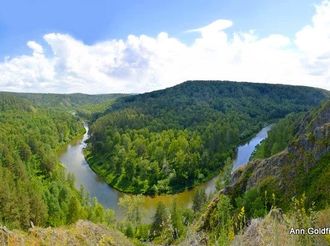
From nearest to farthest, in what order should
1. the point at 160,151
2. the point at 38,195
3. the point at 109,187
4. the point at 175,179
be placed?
the point at 38,195 → the point at 175,179 → the point at 109,187 → the point at 160,151

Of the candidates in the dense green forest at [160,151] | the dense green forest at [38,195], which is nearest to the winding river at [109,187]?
the dense green forest at [160,151]

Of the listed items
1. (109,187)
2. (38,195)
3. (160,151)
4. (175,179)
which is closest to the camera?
(38,195)

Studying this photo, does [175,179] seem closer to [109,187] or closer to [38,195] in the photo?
[109,187]

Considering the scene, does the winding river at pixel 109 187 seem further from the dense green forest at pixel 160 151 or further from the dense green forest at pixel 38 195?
the dense green forest at pixel 38 195

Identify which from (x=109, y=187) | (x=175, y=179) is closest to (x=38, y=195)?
(x=109, y=187)

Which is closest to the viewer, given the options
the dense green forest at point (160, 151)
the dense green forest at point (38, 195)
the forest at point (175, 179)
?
the forest at point (175, 179)

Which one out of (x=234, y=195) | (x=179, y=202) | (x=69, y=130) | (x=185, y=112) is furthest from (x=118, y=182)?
(x=185, y=112)

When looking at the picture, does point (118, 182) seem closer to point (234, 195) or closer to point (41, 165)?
point (41, 165)

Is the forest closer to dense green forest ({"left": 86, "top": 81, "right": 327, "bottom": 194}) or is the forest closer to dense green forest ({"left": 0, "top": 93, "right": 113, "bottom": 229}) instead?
dense green forest ({"left": 0, "top": 93, "right": 113, "bottom": 229})

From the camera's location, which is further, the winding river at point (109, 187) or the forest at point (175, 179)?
the winding river at point (109, 187)
